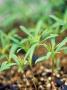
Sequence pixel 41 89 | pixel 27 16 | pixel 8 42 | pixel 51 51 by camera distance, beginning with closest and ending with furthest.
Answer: pixel 51 51 → pixel 41 89 → pixel 8 42 → pixel 27 16

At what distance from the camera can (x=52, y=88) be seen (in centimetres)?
189

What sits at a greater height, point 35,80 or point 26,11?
point 26,11

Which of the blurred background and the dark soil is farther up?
the blurred background

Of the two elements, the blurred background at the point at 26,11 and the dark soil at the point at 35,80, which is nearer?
the dark soil at the point at 35,80

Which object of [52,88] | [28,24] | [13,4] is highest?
[13,4]

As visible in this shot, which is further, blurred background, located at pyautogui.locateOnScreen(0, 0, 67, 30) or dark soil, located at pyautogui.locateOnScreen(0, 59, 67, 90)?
blurred background, located at pyautogui.locateOnScreen(0, 0, 67, 30)

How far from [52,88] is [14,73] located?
395 millimetres

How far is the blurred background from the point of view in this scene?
288cm

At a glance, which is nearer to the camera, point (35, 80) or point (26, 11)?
point (35, 80)

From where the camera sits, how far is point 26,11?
9.84 feet

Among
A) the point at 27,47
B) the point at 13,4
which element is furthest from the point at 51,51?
the point at 13,4

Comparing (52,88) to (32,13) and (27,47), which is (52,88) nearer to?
(27,47)

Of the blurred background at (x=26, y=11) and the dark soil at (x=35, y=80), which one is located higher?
the blurred background at (x=26, y=11)

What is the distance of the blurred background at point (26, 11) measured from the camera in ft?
9.43
